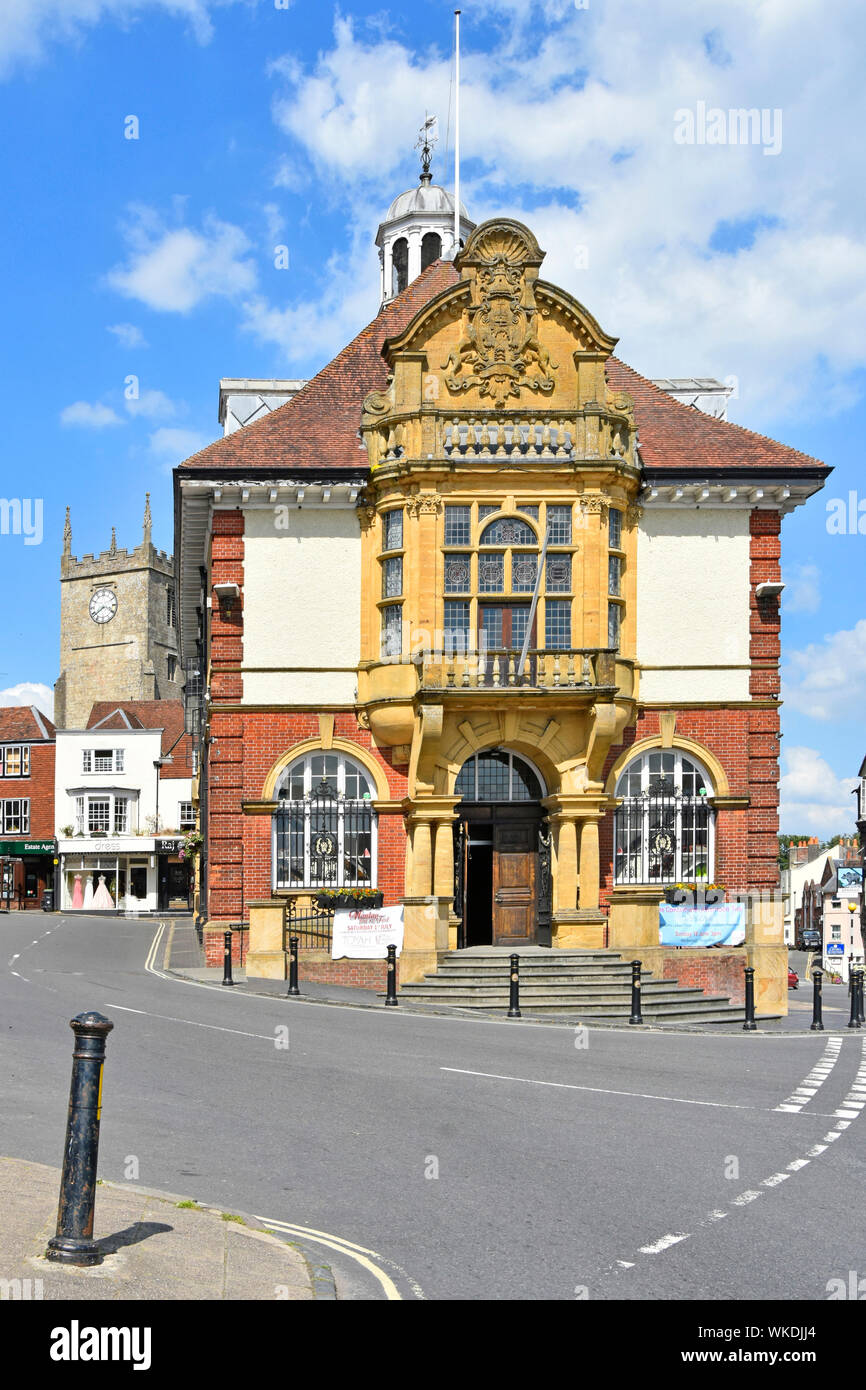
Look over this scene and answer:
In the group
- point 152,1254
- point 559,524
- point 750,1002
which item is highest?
point 559,524

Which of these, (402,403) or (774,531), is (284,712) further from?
(774,531)

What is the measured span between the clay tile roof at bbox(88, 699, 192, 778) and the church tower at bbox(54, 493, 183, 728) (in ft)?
97.7

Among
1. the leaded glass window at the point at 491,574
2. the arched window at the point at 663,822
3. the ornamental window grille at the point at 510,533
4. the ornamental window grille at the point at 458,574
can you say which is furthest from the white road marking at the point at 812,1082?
the ornamental window grille at the point at 510,533

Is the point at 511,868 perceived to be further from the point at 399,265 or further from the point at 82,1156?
the point at 82,1156

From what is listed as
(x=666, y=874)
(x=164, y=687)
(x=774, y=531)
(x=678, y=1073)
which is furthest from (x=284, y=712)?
(x=164, y=687)

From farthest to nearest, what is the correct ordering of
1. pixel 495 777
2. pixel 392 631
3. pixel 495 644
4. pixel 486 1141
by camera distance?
pixel 495 777 < pixel 392 631 < pixel 495 644 < pixel 486 1141

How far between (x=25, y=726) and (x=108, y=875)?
8734mm

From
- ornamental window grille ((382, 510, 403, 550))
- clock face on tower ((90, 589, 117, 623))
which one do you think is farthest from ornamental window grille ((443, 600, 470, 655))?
clock face on tower ((90, 589, 117, 623))

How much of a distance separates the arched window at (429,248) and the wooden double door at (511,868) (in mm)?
15024

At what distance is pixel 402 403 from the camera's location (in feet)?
83.7

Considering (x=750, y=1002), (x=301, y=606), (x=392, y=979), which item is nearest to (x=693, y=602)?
(x=301, y=606)

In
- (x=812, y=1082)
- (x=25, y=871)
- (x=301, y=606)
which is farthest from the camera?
(x=25, y=871)

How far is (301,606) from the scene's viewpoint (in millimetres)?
26141

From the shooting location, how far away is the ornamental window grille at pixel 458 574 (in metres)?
25.3
